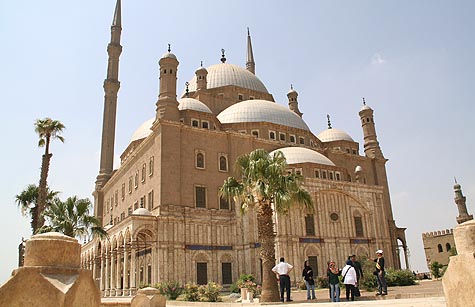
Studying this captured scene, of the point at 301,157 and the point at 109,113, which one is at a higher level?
the point at 109,113

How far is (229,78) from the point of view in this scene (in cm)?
4162

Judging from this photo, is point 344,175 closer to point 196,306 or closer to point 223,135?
point 223,135

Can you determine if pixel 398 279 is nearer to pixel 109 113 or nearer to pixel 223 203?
pixel 223 203

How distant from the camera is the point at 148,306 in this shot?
9.99 metres

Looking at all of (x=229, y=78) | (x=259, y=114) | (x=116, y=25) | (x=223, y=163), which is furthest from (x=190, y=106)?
(x=116, y=25)

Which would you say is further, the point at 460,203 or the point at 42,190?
the point at 460,203

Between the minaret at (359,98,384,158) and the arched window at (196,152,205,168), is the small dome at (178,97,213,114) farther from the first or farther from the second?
the minaret at (359,98,384,158)

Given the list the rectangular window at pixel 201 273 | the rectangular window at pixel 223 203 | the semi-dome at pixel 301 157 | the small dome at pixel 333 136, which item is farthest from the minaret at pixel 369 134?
the rectangular window at pixel 201 273

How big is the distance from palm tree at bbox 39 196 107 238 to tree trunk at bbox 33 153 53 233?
2.77 feet

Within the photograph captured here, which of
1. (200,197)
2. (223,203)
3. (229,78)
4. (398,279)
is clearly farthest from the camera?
(229,78)

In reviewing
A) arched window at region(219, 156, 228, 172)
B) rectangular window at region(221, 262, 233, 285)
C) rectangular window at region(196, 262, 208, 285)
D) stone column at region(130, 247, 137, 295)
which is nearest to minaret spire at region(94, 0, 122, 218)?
arched window at region(219, 156, 228, 172)

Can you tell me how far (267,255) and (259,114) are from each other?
69.9 ft

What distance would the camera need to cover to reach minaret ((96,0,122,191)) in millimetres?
38562

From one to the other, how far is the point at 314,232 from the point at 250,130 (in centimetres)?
1075
